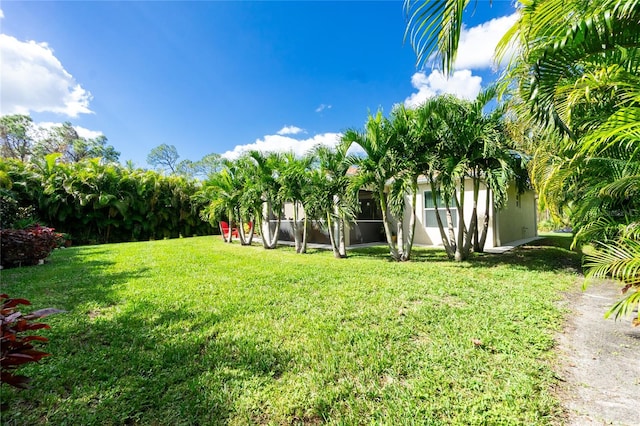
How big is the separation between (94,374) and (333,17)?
1177cm

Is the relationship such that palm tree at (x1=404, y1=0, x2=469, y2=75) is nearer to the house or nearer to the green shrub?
the house

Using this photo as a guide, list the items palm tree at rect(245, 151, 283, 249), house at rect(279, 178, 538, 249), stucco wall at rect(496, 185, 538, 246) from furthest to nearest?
1. stucco wall at rect(496, 185, 538, 246)
2. house at rect(279, 178, 538, 249)
3. palm tree at rect(245, 151, 283, 249)

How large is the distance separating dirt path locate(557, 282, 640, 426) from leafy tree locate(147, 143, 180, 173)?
158 ft

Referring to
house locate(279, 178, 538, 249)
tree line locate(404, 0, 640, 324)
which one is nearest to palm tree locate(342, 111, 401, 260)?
house locate(279, 178, 538, 249)

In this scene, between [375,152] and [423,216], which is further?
[423,216]

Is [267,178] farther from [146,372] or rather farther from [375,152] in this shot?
[146,372]

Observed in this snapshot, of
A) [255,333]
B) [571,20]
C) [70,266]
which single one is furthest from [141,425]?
[70,266]

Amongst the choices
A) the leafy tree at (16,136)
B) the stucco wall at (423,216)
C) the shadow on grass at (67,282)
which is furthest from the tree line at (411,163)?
the leafy tree at (16,136)

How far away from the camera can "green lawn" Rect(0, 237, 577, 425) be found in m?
2.13

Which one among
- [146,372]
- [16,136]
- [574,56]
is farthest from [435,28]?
[16,136]

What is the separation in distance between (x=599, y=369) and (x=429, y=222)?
399 inches

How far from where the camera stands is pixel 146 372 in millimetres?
2627

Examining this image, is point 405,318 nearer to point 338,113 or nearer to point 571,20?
point 571,20

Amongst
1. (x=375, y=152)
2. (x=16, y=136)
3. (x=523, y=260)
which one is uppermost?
(x=16, y=136)
